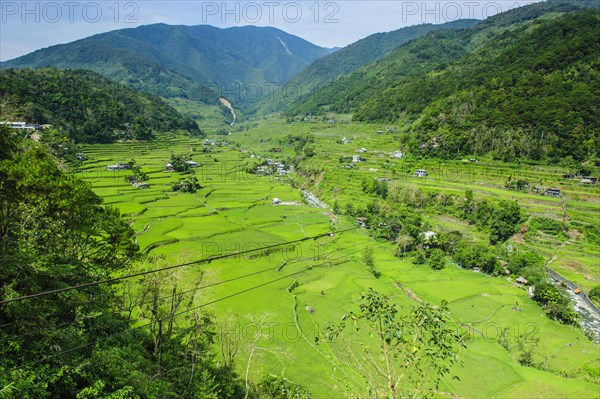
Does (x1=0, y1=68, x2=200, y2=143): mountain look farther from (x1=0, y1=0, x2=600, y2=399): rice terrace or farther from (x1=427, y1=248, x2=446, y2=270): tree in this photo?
(x1=427, y1=248, x2=446, y2=270): tree

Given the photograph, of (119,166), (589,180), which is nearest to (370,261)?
(589,180)

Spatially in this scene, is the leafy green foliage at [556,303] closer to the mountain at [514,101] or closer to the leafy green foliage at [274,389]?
the leafy green foliage at [274,389]

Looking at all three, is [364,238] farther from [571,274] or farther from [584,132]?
[584,132]

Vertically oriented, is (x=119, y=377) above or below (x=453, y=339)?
below

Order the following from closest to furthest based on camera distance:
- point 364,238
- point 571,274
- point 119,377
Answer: point 119,377 < point 571,274 < point 364,238

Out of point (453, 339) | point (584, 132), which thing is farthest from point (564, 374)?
point (584, 132)

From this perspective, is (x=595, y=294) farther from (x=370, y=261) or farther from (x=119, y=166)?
(x=119, y=166)

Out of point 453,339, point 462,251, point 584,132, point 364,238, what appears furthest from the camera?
point 584,132

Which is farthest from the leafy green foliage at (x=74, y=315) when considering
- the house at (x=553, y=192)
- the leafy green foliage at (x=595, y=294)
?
the house at (x=553, y=192)
